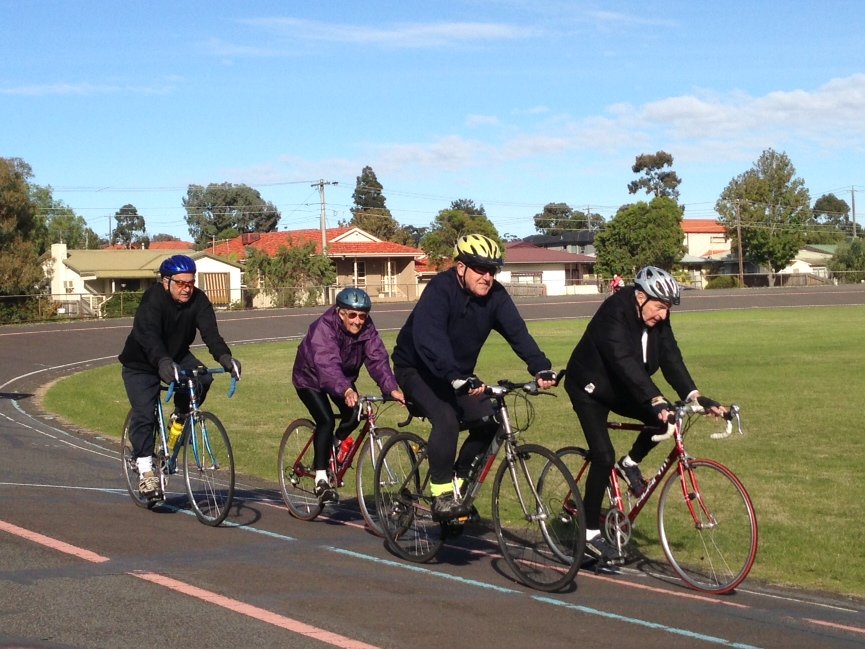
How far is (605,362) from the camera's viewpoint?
7.58m

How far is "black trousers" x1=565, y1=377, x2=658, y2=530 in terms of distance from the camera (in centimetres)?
762

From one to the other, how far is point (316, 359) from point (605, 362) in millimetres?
2416

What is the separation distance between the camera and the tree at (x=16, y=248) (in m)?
57.9

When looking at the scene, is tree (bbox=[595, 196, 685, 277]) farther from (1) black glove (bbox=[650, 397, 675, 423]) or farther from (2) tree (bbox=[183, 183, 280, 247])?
(1) black glove (bbox=[650, 397, 675, 423])

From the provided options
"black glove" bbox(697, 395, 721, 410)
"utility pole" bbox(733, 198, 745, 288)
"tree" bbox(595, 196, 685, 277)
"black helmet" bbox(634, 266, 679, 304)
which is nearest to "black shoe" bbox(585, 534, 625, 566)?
"black glove" bbox(697, 395, 721, 410)

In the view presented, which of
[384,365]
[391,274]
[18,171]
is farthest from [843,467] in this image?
[391,274]

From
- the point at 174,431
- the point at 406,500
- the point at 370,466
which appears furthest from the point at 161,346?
the point at 406,500

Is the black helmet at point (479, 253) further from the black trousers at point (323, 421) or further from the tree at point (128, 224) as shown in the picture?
the tree at point (128, 224)

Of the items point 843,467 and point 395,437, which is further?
point 843,467

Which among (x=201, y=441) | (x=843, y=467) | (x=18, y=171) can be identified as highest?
(x=18, y=171)

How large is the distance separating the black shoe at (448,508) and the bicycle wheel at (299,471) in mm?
2023

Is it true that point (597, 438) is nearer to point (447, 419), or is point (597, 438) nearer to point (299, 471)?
point (447, 419)

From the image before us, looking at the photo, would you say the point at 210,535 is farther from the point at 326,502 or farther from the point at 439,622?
the point at 439,622

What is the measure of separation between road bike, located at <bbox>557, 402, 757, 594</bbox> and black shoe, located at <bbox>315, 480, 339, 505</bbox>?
2.43m
